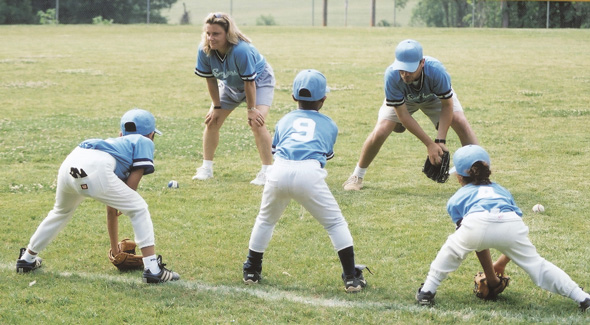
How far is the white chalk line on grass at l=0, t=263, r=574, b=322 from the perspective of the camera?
470cm

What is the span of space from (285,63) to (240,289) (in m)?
16.9

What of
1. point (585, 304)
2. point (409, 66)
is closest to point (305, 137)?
point (409, 66)

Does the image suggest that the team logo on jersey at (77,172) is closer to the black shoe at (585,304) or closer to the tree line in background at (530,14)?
the black shoe at (585,304)

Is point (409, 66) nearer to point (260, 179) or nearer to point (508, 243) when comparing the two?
point (508, 243)

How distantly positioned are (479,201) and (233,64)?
13.1 feet

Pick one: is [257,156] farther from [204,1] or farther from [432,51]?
[204,1]

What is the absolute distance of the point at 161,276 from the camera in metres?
5.28

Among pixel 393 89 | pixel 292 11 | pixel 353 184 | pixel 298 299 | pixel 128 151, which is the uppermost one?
pixel 292 11

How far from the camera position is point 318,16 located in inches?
2694

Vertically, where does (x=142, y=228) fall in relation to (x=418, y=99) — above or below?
below

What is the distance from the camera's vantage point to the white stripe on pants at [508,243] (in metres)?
4.61

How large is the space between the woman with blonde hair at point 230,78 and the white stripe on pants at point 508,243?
12.8ft

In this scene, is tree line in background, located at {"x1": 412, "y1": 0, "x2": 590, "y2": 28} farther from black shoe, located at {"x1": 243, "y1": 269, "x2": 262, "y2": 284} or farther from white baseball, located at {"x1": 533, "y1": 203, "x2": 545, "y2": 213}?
black shoe, located at {"x1": 243, "y1": 269, "x2": 262, "y2": 284}

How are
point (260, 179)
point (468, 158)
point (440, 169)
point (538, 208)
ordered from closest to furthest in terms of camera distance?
point (468, 158) → point (538, 208) → point (440, 169) → point (260, 179)
